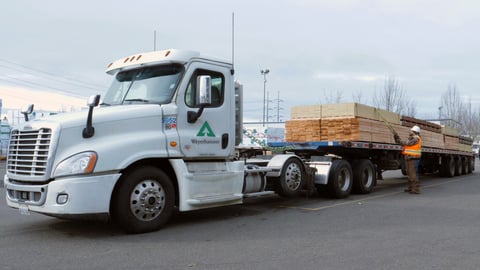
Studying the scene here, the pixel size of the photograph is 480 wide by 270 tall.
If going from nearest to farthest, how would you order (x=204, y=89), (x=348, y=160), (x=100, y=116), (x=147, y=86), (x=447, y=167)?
(x=100, y=116) → (x=204, y=89) → (x=147, y=86) → (x=348, y=160) → (x=447, y=167)

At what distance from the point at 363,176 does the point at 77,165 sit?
7990 mm

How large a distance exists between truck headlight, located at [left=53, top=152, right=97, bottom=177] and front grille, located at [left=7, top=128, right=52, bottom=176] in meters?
0.22

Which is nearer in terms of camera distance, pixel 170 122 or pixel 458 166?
pixel 170 122

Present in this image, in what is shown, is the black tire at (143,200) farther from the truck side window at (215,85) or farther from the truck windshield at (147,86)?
the truck side window at (215,85)

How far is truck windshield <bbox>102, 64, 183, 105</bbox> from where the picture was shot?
22.6 feet

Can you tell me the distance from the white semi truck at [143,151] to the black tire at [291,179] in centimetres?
46

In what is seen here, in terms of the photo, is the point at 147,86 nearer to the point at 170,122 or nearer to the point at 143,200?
the point at 170,122

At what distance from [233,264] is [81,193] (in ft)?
7.64

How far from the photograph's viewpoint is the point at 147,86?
7070 millimetres

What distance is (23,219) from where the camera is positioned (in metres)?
7.55

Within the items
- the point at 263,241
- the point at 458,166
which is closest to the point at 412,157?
the point at 263,241

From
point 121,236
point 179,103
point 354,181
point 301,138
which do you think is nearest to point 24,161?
point 121,236

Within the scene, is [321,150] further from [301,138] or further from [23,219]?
[23,219]

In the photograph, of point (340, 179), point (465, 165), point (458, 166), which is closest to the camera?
point (340, 179)
